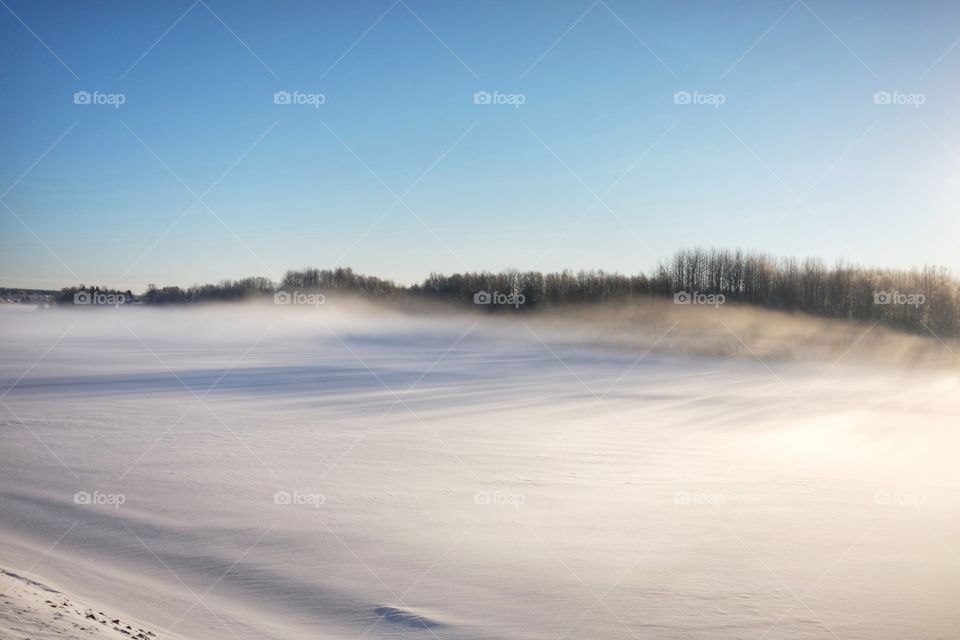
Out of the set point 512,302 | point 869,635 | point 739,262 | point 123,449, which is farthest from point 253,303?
point 869,635

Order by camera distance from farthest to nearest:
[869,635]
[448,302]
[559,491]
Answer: [448,302] < [559,491] < [869,635]

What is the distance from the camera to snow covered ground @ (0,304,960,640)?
433cm

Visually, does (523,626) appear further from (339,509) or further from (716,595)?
(339,509)

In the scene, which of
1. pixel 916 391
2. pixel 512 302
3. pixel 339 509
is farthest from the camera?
pixel 512 302

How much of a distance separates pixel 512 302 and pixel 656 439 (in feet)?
87.1

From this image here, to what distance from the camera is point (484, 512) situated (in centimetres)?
Answer: 619

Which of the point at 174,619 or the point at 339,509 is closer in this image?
the point at 174,619

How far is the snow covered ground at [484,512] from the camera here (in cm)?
433

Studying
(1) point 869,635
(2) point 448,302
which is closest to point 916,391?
(1) point 869,635

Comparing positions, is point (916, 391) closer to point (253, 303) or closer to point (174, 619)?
point (174, 619)

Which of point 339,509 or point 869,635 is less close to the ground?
point 339,509

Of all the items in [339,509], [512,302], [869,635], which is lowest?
[869,635]

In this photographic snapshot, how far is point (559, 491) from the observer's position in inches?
272

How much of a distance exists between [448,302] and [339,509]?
1427 inches
